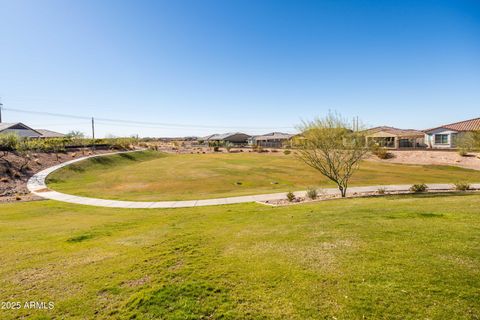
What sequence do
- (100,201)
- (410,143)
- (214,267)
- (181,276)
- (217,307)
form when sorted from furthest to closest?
(410,143)
(100,201)
(214,267)
(181,276)
(217,307)

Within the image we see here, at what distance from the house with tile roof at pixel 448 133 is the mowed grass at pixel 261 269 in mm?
48675

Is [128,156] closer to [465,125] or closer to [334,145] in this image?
[334,145]

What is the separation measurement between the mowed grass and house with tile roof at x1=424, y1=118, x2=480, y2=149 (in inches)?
1916

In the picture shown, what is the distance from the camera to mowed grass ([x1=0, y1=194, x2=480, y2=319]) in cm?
458

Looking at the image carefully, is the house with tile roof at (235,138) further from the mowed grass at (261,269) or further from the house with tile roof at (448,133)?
the mowed grass at (261,269)

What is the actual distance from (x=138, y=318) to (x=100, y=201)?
56.0 feet

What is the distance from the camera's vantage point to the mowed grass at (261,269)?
458 centimetres

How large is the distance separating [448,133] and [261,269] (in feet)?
199

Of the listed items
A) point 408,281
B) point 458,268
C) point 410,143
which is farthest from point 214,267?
point 410,143

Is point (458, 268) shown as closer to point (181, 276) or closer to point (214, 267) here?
point (214, 267)

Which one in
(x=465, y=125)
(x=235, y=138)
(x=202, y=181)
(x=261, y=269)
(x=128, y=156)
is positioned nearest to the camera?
(x=261, y=269)

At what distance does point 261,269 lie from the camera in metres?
6.07

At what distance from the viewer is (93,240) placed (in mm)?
9586

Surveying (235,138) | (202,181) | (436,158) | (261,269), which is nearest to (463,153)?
(436,158)
